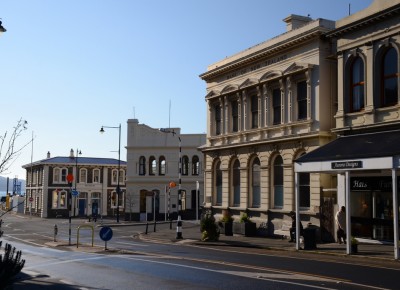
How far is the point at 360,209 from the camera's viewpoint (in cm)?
2502

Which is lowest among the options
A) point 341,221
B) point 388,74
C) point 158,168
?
point 341,221

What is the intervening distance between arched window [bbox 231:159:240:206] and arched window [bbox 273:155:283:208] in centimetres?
396

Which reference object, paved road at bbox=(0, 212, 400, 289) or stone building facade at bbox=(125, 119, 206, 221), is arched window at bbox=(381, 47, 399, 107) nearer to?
paved road at bbox=(0, 212, 400, 289)

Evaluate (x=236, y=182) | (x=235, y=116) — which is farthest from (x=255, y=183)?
(x=235, y=116)

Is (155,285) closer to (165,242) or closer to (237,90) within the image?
(165,242)

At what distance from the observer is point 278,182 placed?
30344mm

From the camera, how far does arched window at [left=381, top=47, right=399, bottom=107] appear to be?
23.1 metres

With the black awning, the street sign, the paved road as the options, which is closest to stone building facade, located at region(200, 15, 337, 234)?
the black awning

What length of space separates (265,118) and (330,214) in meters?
7.52

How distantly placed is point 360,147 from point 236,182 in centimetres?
1332

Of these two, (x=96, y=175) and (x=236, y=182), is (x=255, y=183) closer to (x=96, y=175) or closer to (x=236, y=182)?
(x=236, y=182)

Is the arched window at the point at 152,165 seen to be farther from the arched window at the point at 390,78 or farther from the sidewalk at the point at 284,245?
the arched window at the point at 390,78

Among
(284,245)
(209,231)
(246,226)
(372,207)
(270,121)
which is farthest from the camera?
(246,226)

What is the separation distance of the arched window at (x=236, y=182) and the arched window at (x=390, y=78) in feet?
40.8
